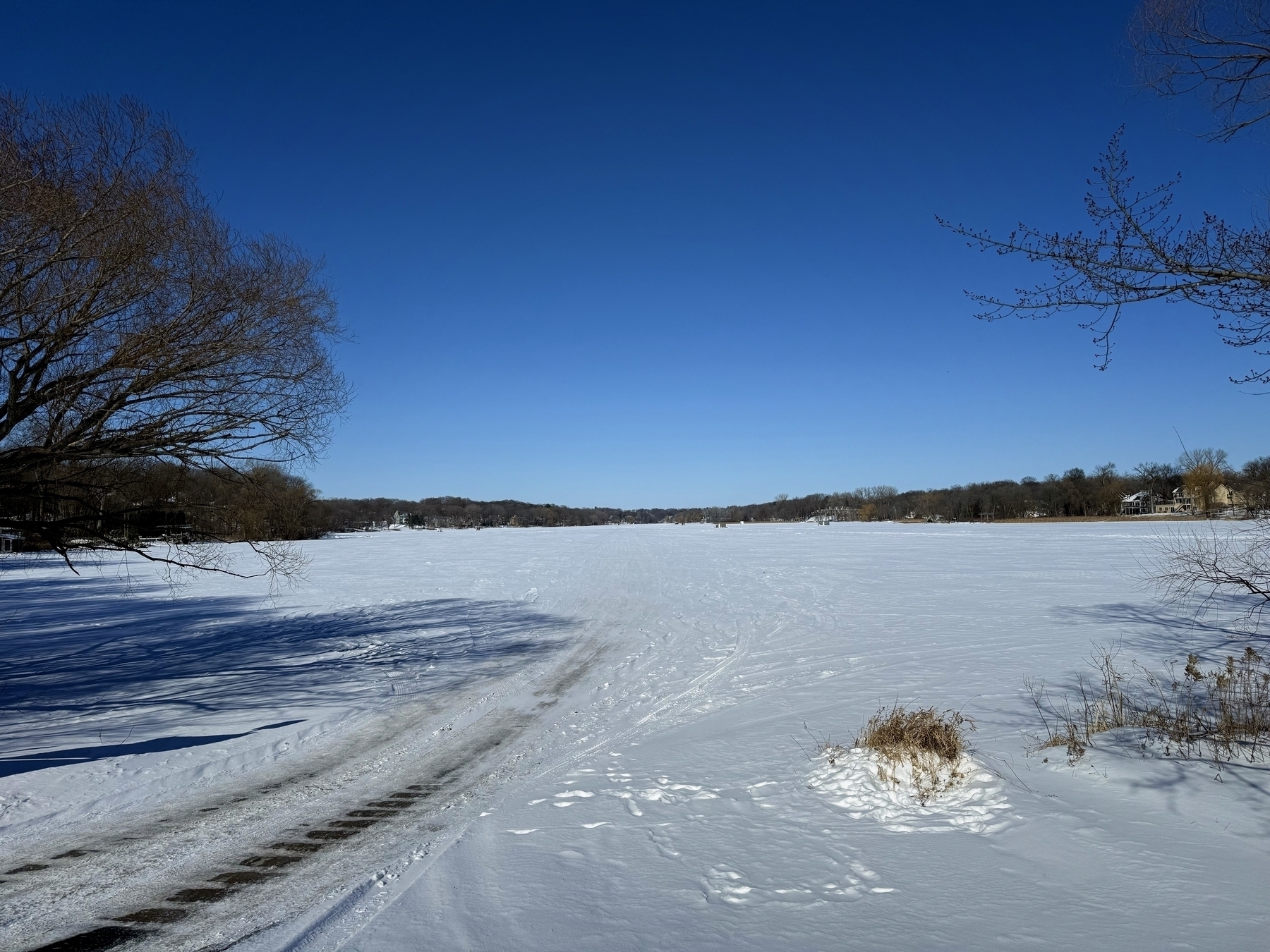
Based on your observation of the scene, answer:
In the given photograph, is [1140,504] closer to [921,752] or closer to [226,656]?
[921,752]

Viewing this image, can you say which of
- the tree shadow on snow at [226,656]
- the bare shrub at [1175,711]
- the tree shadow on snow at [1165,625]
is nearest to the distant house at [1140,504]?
the tree shadow on snow at [1165,625]

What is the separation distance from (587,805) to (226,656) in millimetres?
10171

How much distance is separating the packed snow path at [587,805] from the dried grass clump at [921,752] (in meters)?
0.16

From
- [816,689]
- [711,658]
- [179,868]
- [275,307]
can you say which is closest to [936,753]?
[816,689]

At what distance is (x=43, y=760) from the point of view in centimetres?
689

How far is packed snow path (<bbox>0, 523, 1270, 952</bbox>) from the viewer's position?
3.69 m

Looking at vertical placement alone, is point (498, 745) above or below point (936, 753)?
below

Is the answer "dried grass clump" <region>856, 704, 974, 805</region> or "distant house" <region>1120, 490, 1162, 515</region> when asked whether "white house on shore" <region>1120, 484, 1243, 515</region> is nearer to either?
"distant house" <region>1120, 490, 1162, 515</region>

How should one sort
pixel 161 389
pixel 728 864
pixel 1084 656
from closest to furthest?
1. pixel 728 864
2. pixel 161 389
3. pixel 1084 656

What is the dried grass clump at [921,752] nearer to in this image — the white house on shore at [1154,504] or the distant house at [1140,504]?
the white house on shore at [1154,504]

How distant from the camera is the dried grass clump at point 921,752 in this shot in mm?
5199

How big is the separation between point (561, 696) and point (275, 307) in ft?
20.9

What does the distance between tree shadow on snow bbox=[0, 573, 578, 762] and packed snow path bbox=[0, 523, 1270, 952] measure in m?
0.10

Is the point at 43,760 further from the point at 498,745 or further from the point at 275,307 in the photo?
the point at 275,307
